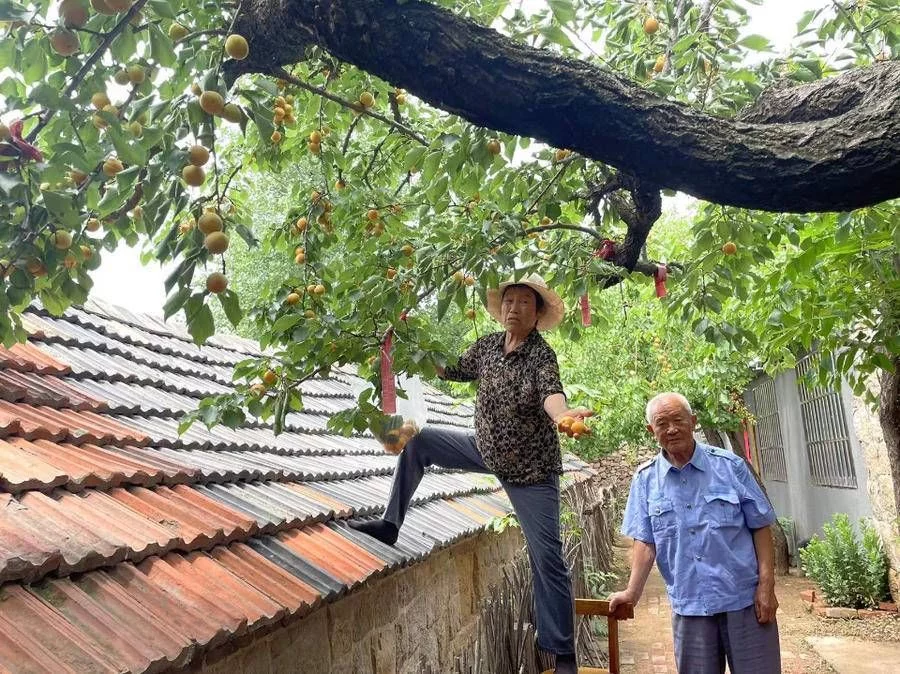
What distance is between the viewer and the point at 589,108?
6.96 ft

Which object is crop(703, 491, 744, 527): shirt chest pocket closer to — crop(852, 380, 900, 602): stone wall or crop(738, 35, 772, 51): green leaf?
crop(738, 35, 772, 51): green leaf

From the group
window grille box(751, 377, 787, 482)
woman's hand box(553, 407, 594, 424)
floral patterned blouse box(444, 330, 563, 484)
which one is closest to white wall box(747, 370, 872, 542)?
window grille box(751, 377, 787, 482)

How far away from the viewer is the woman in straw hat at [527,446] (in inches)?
Answer: 130

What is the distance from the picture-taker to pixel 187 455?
10.8ft

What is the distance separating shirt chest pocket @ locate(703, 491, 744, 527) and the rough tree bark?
1.86 m

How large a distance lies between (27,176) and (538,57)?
1300 millimetres

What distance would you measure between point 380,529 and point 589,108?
7.08 ft

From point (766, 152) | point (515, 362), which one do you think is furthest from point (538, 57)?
point (515, 362)

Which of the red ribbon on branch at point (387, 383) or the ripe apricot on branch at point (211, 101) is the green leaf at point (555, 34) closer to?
the ripe apricot on branch at point (211, 101)

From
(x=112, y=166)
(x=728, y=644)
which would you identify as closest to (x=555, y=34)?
(x=112, y=166)

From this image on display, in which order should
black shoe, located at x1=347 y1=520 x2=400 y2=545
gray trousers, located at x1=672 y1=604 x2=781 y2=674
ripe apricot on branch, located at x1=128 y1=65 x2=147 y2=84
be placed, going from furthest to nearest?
black shoe, located at x1=347 y1=520 x2=400 y2=545
gray trousers, located at x1=672 y1=604 x2=781 y2=674
ripe apricot on branch, located at x1=128 y1=65 x2=147 y2=84

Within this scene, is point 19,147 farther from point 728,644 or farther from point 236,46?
point 728,644

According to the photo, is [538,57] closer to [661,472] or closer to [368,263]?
[368,263]

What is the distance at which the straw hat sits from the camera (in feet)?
11.8
